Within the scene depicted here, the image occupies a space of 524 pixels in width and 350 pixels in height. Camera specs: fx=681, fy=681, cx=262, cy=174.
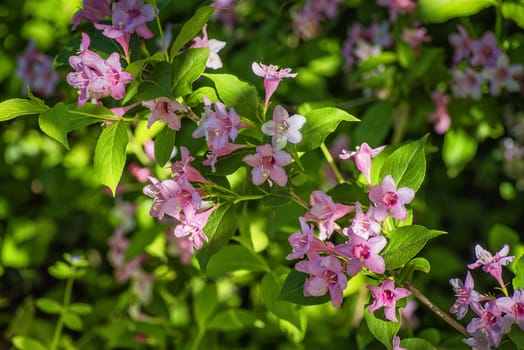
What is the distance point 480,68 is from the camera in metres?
1.79

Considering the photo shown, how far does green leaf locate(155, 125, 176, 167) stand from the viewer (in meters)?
1.23

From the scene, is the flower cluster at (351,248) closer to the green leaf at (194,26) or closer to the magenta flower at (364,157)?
the magenta flower at (364,157)

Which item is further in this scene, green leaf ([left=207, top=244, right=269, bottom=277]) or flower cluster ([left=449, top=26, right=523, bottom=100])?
flower cluster ([left=449, top=26, right=523, bottom=100])

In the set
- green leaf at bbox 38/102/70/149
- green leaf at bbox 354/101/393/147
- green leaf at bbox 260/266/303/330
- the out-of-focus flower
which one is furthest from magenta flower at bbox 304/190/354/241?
the out-of-focus flower

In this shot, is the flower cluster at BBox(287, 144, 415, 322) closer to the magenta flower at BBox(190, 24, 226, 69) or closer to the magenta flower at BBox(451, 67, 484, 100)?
the magenta flower at BBox(190, 24, 226, 69)

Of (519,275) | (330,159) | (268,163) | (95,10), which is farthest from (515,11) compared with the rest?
(95,10)

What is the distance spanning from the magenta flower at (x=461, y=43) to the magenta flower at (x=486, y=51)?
37 millimetres

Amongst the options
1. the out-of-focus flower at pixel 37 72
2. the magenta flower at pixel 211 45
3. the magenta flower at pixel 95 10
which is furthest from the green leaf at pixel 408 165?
the out-of-focus flower at pixel 37 72

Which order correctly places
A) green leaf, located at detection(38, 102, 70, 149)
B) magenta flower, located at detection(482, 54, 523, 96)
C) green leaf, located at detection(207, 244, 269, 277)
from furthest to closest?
magenta flower, located at detection(482, 54, 523, 96), green leaf, located at detection(207, 244, 269, 277), green leaf, located at detection(38, 102, 70, 149)

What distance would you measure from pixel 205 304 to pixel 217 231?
24.5 inches

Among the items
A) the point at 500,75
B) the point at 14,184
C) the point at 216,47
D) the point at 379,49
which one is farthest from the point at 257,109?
the point at 14,184

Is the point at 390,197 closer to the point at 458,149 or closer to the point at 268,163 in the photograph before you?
the point at 268,163

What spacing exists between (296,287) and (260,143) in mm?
261

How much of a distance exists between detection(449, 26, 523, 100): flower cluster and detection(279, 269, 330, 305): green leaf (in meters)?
0.87
